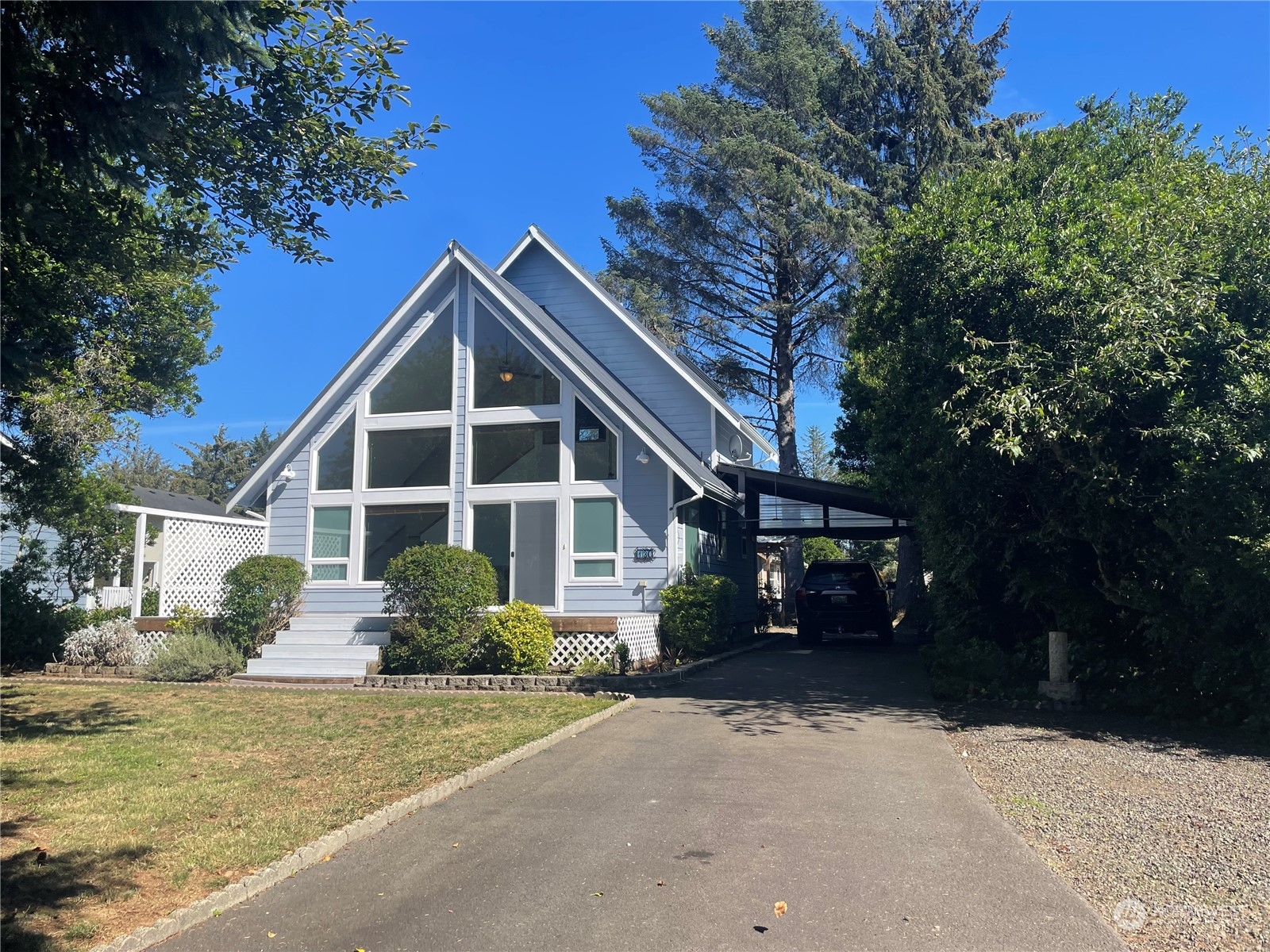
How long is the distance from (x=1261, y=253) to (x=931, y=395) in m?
3.88

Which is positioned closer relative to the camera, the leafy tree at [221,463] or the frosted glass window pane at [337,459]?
the frosted glass window pane at [337,459]

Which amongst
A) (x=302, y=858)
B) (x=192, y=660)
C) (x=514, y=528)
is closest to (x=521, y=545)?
(x=514, y=528)

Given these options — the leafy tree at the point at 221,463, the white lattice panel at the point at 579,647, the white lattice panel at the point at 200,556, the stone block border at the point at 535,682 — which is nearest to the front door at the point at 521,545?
the white lattice panel at the point at 579,647

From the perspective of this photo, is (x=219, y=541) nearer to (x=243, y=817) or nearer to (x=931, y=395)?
(x=243, y=817)

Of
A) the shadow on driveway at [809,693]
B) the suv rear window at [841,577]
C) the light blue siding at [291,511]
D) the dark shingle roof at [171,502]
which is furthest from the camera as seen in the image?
the dark shingle roof at [171,502]

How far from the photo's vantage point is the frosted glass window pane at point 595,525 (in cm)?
1591

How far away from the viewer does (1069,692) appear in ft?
35.4

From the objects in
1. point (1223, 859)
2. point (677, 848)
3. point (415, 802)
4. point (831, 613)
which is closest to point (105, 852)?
point (415, 802)

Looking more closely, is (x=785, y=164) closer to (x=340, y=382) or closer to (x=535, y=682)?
(x=340, y=382)

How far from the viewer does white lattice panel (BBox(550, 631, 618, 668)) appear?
14.1 metres

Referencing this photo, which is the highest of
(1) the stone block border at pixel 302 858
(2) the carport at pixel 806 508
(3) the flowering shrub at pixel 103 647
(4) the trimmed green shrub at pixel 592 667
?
(2) the carport at pixel 806 508

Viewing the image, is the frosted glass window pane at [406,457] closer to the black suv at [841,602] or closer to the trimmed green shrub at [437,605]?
the trimmed green shrub at [437,605]

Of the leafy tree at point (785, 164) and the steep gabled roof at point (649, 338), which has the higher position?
the leafy tree at point (785, 164)

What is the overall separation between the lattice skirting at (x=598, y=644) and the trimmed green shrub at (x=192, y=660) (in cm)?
550
